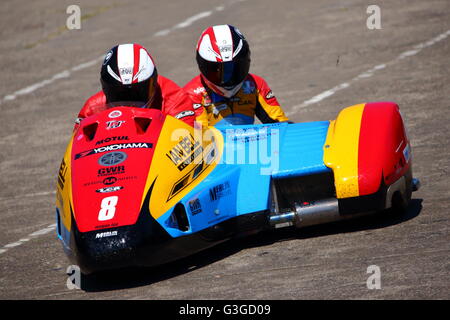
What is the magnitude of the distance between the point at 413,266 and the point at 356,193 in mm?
919

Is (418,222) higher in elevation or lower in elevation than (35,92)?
higher

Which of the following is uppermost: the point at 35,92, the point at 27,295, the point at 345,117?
the point at 345,117

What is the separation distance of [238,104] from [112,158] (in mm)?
2431

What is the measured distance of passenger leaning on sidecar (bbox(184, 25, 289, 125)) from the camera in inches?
345

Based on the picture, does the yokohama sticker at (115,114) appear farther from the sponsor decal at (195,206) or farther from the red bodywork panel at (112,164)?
the sponsor decal at (195,206)

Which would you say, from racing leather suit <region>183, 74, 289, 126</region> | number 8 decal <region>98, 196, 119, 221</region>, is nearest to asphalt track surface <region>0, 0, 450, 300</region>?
number 8 decal <region>98, 196, 119, 221</region>

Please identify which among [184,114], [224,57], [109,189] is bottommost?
[184,114]

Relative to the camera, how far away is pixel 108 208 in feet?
21.8

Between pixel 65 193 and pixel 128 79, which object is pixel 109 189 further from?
pixel 128 79

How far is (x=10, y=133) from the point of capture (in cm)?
1261

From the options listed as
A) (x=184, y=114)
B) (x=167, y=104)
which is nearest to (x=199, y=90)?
(x=167, y=104)

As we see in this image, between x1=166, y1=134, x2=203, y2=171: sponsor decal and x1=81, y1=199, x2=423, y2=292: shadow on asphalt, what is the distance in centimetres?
75
